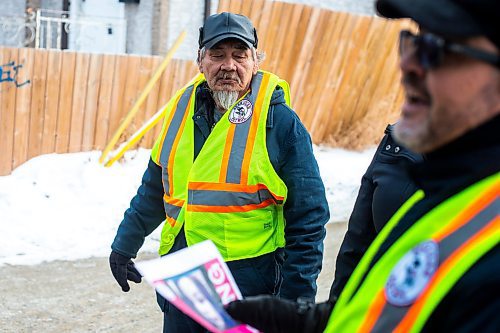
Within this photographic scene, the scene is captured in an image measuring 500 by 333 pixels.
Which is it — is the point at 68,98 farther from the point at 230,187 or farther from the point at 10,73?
the point at 230,187

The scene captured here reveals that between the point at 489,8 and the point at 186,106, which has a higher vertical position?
the point at 489,8

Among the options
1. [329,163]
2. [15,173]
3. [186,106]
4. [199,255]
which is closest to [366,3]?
[329,163]

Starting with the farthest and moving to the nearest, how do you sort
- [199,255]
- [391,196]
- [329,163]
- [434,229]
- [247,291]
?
[329,163] < [247,291] < [391,196] < [199,255] < [434,229]

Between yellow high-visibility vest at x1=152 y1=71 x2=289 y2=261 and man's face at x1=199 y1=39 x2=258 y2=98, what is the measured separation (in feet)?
0.38

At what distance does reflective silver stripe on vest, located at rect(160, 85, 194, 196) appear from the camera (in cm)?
332

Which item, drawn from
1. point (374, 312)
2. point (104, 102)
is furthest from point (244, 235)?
point (104, 102)

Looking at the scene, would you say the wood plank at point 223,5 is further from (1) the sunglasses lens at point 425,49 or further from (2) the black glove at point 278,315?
(1) the sunglasses lens at point 425,49

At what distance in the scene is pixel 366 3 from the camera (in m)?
17.0

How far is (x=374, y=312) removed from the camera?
57.7 inches

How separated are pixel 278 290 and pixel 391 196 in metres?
0.68

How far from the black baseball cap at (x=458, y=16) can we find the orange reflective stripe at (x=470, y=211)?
263 mm

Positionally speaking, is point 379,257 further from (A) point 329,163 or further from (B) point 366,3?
(B) point 366,3

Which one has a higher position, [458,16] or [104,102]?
[458,16]

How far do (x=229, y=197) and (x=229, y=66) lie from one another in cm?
61
